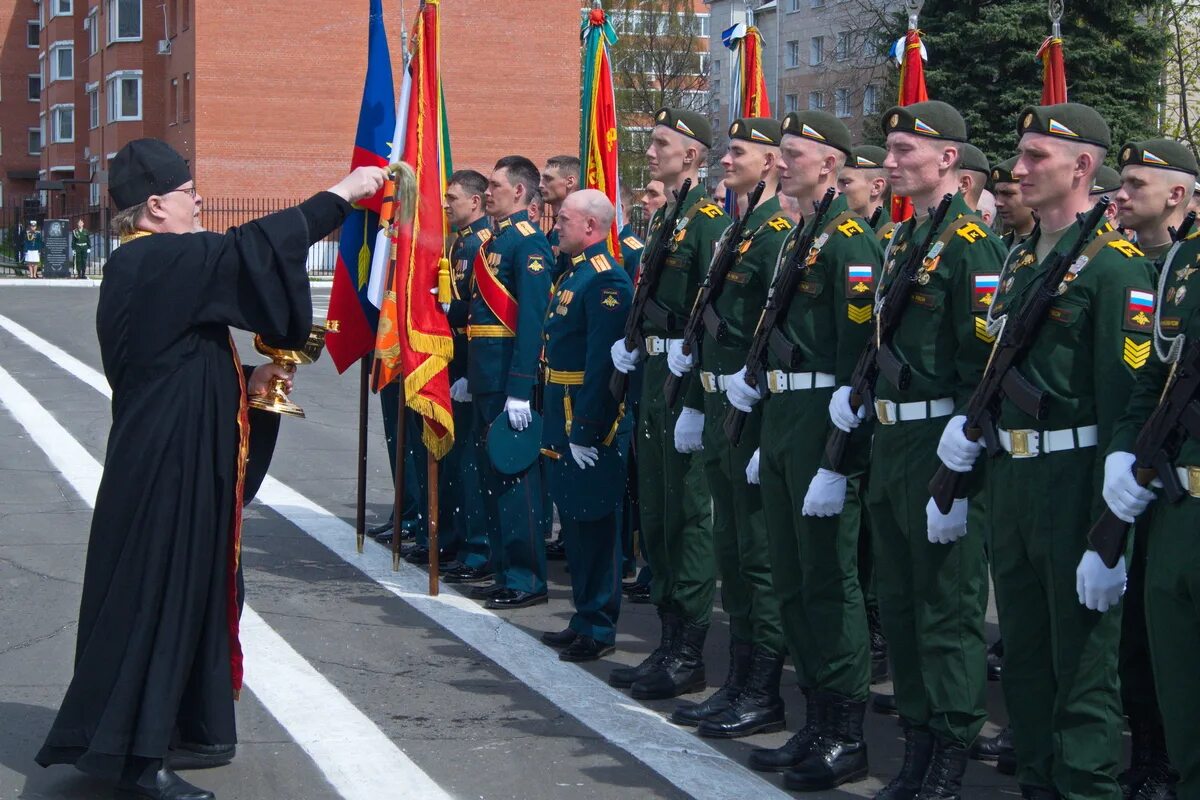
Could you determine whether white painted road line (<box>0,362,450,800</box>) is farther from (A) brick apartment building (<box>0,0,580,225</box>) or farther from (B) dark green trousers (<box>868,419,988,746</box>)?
(A) brick apartment building (<box>0,0,580,225</box>)

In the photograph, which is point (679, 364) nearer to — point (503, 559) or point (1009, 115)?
point (503, 559)

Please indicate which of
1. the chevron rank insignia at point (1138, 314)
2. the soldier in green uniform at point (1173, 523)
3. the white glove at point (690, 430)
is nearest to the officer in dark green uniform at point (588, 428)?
the white glove at point (690, 430)

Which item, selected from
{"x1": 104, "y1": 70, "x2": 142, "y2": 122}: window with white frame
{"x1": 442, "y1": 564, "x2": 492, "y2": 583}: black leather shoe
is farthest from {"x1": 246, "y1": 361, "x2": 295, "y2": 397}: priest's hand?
{"x1": 104, "y1": 70, "x2": 142, "y2": 122}: window with white frame

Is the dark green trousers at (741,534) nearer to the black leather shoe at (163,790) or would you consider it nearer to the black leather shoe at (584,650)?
the black leather shoe at (584,650)

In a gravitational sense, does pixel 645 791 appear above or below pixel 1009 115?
below

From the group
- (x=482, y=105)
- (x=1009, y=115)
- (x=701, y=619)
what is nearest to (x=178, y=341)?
(x=701, y=619)

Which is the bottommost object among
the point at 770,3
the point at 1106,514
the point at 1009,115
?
the point at 1106,514

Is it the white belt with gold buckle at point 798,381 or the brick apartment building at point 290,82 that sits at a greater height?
the brick apartment building at point 290,82

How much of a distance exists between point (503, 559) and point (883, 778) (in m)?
3.19

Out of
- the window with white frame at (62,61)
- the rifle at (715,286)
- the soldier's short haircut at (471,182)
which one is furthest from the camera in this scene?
the window with white frame at (62,61)

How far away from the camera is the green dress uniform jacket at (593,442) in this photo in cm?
701

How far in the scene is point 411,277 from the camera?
324 inches

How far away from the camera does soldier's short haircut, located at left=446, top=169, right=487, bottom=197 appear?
8867 mm

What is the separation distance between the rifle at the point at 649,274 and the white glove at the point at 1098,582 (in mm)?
2843
